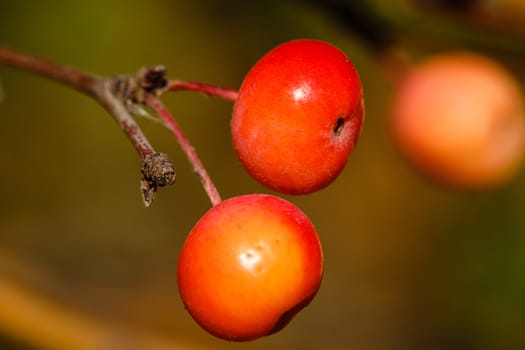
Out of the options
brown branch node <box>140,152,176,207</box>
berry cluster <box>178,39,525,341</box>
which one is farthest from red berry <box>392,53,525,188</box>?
brown branch node <box>140,152,176,207</box>

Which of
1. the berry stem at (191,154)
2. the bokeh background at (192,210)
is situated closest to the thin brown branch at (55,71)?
the berry stem at (191,154)

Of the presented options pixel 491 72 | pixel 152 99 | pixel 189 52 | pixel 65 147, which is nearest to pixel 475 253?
pixel 491 72

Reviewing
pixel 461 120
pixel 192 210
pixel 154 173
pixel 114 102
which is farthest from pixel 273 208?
pixel 192 210

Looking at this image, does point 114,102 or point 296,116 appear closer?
point 296,116

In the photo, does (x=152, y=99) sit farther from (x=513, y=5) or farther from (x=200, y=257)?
(x=513, y=5)

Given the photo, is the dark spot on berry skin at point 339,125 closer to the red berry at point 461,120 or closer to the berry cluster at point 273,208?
the berry cluster at point 273,208

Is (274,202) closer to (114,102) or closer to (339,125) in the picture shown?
(339,125)
